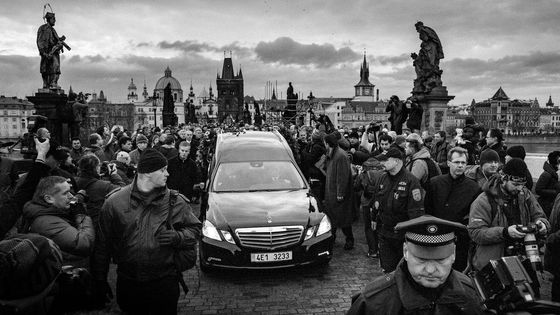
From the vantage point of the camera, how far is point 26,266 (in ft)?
9.09

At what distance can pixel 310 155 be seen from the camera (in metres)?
10.5

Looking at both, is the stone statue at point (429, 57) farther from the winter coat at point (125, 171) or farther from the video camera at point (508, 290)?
the video camera at point (508, 290)

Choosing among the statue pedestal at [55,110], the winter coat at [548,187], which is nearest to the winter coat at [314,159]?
the winter coat at [548,187]

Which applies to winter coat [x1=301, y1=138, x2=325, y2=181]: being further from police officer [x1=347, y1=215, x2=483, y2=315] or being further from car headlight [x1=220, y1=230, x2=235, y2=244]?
police officer [x1=347, y1=215, x2=483, y2=315]

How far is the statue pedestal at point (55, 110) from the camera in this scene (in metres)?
14.8

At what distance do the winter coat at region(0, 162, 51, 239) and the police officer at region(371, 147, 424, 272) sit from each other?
373cm

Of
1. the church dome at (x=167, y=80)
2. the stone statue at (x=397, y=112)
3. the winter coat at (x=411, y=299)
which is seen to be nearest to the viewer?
the winter coat at (x=411, y=299)

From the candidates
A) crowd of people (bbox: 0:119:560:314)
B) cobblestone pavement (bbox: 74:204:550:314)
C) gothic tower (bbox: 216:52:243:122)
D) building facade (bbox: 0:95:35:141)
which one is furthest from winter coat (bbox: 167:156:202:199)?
building facade (bbox: 0:95:35:141)

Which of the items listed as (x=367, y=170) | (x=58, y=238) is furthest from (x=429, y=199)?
(x=58, y=238)

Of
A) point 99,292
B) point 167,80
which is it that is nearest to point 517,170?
point 99,292

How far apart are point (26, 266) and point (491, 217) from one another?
3.87 m

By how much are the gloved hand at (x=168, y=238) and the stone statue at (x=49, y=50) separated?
13467 millimetres

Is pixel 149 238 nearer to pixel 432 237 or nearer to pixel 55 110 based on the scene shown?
pixel 432 237

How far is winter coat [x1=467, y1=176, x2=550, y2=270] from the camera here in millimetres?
4320
